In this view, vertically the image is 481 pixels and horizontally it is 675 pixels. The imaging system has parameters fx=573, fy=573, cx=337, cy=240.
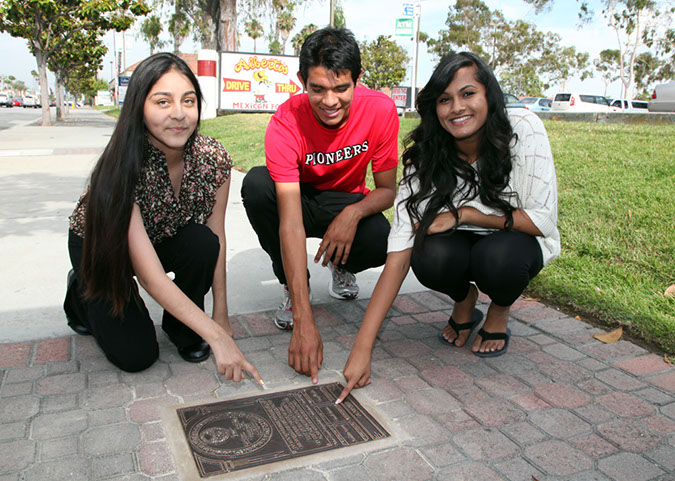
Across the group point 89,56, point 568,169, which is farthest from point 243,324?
point 89,56

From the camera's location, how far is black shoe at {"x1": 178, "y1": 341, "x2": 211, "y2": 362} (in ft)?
8.64

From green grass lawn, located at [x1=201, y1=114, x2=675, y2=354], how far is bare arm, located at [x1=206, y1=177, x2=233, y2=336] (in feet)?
6.49

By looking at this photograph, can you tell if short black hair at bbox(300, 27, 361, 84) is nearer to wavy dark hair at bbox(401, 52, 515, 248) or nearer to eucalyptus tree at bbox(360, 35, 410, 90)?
wavy dark hair at bbox(401, 52, 515, 248)

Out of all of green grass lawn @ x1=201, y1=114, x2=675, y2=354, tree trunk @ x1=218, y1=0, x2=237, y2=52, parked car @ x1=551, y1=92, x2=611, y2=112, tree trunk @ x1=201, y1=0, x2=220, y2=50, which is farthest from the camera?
parked car @ x1=551, y1=92, x2=611, y2=112

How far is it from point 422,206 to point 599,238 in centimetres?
205

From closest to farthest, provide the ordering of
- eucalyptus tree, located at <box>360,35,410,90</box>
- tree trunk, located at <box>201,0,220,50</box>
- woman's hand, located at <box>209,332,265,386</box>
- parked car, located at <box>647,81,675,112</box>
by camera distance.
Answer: woman's hand, located at <box>209,332,265,386</box>
parked car, located at <box>647,81,675,112</box>
tree trunk, located at <box>201,0,220,50</box>
eucalyptus tree, located at <box>360,35,410,90</box>

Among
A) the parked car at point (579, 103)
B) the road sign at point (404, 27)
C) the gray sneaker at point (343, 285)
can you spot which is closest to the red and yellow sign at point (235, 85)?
the road sign at point (404, 27)

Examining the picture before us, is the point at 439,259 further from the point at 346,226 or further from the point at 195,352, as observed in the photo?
the point at 195,352

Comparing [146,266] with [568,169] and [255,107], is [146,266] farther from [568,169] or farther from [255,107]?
[255,107]

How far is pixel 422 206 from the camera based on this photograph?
266 centimetres

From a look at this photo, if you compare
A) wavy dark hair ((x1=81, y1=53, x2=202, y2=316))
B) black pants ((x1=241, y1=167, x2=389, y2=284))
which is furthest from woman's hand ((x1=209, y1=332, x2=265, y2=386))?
black pants ((x1=241, y1=167, x2=389, y2=284))

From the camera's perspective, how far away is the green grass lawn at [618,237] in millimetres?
3131

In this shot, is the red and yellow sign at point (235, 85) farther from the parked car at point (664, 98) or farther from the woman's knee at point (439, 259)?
the woman's knee at point (439, 259)


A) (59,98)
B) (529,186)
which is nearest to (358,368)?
(529,186)
